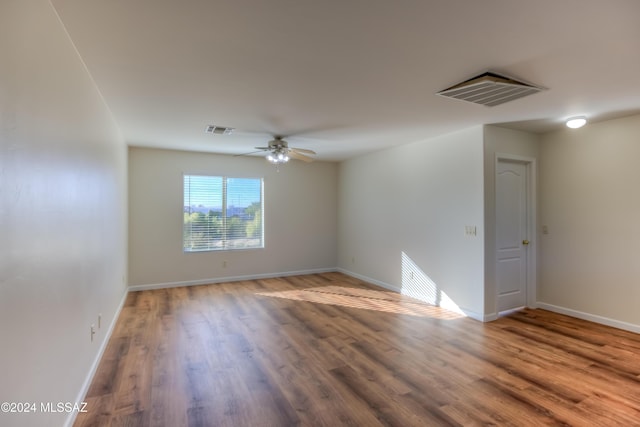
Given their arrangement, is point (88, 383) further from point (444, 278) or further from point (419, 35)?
point (444, 278)

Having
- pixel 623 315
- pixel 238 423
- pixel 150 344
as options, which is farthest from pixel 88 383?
pixel 623 315

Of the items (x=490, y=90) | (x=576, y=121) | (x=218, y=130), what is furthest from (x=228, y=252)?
(x=576, y=121)

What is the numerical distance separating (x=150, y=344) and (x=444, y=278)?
3.84 metres

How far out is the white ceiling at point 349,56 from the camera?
174 centimetres

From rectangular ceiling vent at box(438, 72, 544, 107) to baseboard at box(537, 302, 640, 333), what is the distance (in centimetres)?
309

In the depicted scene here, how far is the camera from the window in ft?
19.6

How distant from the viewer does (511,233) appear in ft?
14.4

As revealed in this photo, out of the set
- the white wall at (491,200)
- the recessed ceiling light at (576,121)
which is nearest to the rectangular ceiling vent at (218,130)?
the white wall at (491,200)

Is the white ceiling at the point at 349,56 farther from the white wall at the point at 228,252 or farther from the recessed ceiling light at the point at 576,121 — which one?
the white wall at the point at 228,252

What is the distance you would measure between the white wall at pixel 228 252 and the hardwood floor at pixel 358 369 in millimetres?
1314

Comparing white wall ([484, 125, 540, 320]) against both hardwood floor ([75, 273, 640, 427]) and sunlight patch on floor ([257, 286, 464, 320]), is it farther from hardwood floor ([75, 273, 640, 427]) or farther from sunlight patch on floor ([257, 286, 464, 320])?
sunlight patch on floor ([257, 286, 464, 320])

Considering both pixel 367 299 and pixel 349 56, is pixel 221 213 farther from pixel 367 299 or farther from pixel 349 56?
pixel 349 56

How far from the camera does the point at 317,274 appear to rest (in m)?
7.00

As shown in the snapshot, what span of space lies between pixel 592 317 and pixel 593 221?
1.23 metres
